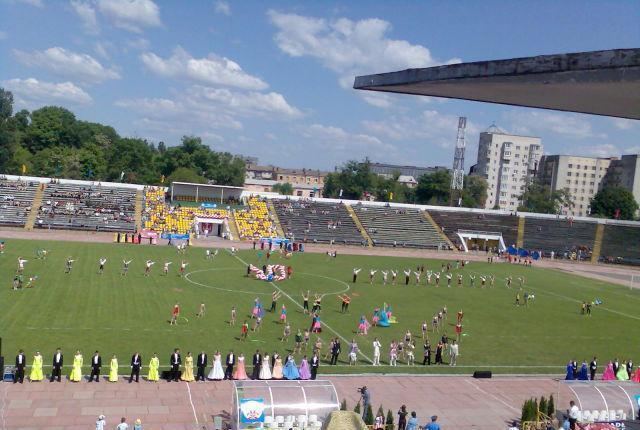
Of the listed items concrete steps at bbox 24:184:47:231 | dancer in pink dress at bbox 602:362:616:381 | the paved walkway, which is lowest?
the paved walkway

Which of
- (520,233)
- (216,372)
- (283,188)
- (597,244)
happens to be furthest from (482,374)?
(283,188)

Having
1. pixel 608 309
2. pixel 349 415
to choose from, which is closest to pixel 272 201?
pixel 608 309

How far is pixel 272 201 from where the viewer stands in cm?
7481

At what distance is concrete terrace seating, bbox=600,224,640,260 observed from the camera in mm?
75625

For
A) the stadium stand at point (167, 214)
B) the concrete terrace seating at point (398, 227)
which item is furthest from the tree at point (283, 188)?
the stadium stand at point (167, 214)

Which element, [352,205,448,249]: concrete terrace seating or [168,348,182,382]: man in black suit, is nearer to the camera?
[168,348,182,382]: man in black suit

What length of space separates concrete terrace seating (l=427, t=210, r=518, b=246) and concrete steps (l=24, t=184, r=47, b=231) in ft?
152

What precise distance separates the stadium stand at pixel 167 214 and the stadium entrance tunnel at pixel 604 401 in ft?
159

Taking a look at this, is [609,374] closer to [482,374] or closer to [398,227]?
[482,374]

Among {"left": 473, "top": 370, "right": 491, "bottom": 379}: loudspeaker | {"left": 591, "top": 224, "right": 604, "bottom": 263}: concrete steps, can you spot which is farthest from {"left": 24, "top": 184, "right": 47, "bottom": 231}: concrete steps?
{"left": 591, "top": 224, "right": 604, "bottom": 263}: concrete steps

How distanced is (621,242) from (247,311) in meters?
63.9

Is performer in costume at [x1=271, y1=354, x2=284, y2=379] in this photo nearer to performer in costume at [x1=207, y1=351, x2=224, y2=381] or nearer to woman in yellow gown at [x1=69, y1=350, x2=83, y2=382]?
performer in costume at [x1=207, y1=351, x2=224, y2=381]

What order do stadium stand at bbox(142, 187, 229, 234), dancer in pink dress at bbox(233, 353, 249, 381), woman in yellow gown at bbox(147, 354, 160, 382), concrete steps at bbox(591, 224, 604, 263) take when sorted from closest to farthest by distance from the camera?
woman in yellow gown at bbox(147, 354, 160, 382) → dancer in pink dress at bbox(233, 353, 249, 381) → stadium stand at bbox(142, 187, 229, 234) → concrete steps at bbox(591, 224, 604, 263)

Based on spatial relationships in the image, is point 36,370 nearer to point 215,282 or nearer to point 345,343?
point 345,343
